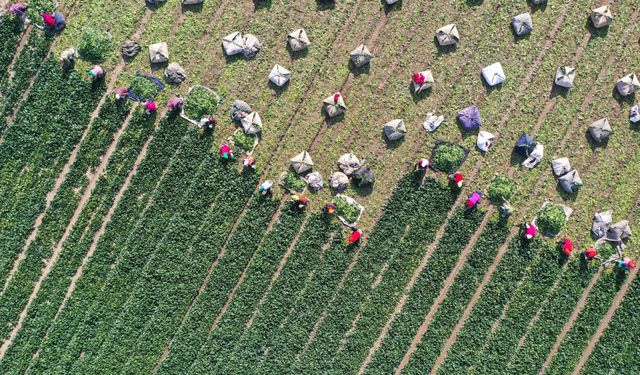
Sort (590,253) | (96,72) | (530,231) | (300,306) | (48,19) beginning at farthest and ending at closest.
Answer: (300,306)
(590,253)
(530,231)
(96,72)
(48,19)

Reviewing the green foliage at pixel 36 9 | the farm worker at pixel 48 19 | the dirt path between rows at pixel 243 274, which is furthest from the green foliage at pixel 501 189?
the green foliage at pixel 36 9


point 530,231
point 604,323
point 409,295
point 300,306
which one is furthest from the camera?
point 604,323

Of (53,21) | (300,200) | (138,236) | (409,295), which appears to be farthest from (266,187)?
(53,21)

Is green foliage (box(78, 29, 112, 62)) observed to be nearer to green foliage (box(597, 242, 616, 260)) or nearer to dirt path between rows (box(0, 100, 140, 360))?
dirt path between rows (box(0, 100, 140, 360))

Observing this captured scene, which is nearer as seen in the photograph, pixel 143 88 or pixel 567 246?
pixel 143 88

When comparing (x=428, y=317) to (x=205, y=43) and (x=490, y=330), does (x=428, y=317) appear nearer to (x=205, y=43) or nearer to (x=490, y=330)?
(x=490, y=330)

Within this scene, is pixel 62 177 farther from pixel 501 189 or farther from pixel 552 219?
pixel 552 219

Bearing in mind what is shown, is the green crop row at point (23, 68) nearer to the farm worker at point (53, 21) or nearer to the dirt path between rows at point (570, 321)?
the farm worker at point (53, 21)
